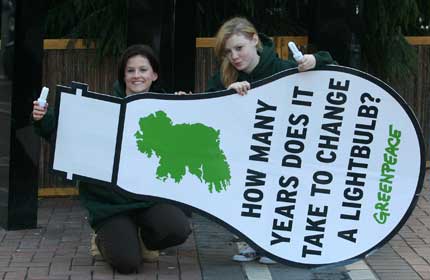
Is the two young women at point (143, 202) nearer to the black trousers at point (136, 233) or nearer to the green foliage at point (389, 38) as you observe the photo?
the black trousers at point (136, 233)

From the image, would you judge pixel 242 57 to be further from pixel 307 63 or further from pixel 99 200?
pixel 99 200

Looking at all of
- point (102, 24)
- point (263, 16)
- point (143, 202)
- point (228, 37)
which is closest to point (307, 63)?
point (228, 37)

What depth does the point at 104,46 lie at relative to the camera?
26.4 ft

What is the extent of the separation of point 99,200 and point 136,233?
31 cm

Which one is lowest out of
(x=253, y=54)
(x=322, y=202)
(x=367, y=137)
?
(x=322, y=202)

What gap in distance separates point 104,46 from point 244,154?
2.98m

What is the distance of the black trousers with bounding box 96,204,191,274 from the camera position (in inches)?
218

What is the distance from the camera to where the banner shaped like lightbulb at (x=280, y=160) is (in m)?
Answer: 5.40

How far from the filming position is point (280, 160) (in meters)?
5.45

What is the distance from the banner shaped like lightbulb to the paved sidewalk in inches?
10.7

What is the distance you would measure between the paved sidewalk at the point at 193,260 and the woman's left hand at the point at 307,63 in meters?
1.27

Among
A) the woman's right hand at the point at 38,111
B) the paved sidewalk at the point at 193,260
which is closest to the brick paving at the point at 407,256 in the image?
the paved sidewalk at the point at 193,260

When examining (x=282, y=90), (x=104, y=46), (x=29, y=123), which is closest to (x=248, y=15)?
(x=104, y=46)

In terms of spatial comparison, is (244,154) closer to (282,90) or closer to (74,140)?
(282,90)
